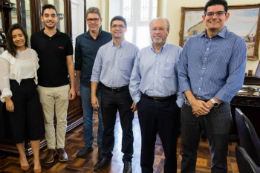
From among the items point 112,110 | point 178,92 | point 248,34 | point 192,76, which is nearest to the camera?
point 192,76

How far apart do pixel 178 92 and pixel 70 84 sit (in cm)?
140

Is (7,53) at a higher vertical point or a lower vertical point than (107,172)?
higher

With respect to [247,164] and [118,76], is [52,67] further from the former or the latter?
[247,164]

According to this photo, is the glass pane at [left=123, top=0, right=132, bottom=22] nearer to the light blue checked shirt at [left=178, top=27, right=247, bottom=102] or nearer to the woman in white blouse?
the woman in white blouse

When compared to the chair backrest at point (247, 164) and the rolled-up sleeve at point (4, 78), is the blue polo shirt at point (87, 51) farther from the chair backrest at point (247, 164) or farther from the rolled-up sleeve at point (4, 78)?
the chair backrest at point (247, 164)

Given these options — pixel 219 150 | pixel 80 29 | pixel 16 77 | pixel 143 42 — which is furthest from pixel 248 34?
pixel 16 77

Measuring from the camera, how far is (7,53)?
201 cm

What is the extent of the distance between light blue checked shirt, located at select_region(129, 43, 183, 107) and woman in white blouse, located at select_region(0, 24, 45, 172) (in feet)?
3.74

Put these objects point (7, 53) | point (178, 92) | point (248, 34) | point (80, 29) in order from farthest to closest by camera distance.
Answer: point (248, 34) → point (80, 29) → point (7, 53) → point (178, 92)

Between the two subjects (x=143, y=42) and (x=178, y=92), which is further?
(x=143, y=42)

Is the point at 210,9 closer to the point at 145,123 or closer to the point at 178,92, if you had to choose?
the point at 178,92

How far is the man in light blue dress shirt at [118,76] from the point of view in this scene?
6.69 feet

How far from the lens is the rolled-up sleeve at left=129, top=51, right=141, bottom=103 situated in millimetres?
1869

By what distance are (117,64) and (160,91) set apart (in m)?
0.55
